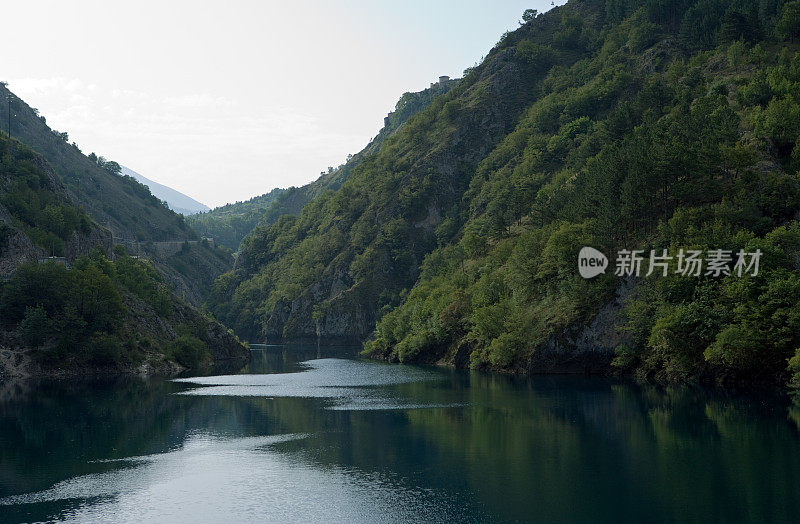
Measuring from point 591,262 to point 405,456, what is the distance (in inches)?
2470

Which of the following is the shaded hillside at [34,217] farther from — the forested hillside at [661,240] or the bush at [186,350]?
the forested hillside at [661,240]

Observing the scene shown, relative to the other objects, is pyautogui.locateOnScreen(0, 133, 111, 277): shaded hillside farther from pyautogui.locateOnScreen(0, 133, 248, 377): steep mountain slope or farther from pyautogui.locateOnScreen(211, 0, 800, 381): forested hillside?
pyautogui.locateOnScreen(211, 0, 800, 381): forested hillside

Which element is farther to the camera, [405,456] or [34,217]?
[34,217]

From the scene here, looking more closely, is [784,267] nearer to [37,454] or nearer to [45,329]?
[37,454]

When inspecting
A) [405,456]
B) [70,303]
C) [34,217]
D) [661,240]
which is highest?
[34,217]

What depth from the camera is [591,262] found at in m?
108

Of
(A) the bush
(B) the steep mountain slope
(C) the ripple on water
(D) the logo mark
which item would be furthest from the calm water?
(A) the bush

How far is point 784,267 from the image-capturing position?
83.9 meters

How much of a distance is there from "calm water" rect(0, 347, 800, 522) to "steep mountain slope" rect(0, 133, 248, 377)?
25.8 metres

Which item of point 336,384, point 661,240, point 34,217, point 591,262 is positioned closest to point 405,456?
point 336,384

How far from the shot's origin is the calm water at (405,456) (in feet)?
132

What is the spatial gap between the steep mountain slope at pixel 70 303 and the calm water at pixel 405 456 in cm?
2576

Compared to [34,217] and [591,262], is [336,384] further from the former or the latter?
[34,217]

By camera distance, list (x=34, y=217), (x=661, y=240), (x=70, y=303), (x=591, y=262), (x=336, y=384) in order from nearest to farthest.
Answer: (x=661, y=240)
(x=336, y=384)
(x=591, y=262)
(x=70, y=303)
(x=34, y=217)
